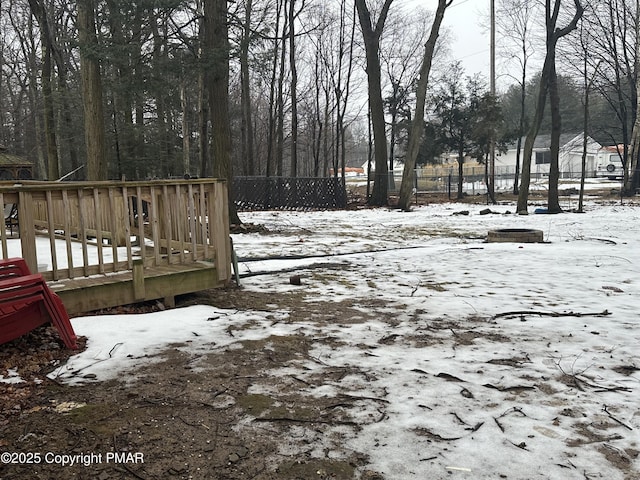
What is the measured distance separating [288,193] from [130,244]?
15.5m

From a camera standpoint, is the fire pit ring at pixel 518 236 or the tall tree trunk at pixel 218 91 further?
the tall tree trunk at pixel 218 91

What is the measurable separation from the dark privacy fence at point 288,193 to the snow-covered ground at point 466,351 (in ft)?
39.8

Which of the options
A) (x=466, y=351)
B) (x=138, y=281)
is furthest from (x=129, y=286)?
(x=466, y=351)

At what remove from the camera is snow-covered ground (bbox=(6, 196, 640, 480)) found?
2092 millimetres

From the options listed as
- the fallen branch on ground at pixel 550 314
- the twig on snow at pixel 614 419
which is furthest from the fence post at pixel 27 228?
the twig on snow at pixel 614 419

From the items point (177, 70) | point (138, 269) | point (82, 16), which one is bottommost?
point (138, 269)

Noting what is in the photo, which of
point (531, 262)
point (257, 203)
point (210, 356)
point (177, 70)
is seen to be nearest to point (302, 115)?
point (257, 203)

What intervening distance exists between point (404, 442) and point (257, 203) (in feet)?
57.3

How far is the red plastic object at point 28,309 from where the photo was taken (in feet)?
9.55

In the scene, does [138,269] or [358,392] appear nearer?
[358,392]

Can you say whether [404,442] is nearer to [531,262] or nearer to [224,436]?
[224,436]

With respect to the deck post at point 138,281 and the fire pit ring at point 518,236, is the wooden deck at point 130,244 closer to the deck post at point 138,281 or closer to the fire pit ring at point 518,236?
the deck post at point 138,281

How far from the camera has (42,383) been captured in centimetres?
273

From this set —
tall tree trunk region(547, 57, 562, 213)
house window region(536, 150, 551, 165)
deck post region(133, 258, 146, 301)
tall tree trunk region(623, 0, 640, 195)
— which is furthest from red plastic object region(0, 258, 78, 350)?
house window region(536, 150, 551, 165)
